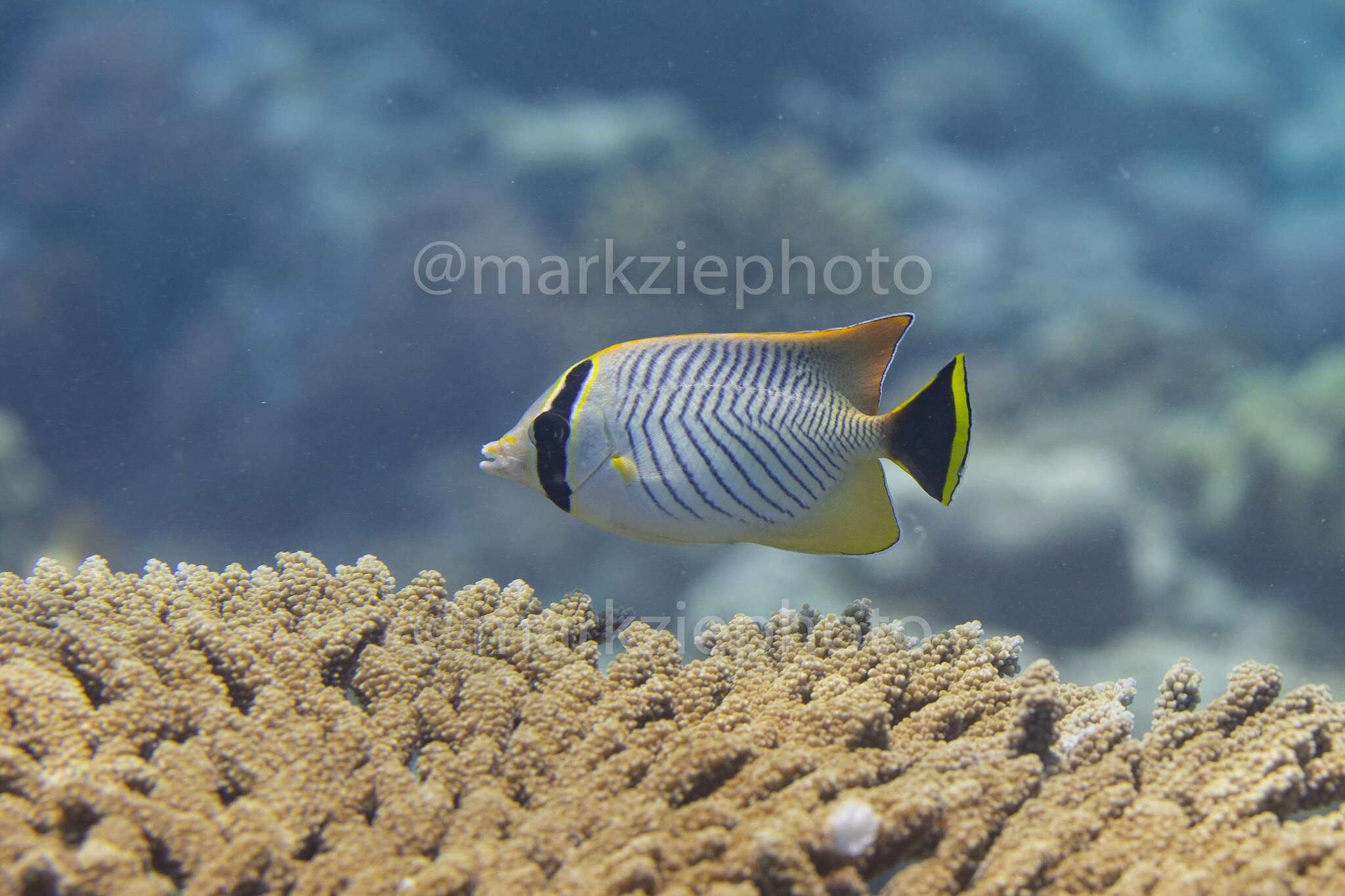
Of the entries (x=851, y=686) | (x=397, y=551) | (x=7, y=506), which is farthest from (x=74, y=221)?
(x=851, y=686)

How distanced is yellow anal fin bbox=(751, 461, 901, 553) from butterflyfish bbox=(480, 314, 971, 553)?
0.8 inches

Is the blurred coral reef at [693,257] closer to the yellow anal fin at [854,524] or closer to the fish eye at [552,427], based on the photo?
the yellow anal fin at [854,524]

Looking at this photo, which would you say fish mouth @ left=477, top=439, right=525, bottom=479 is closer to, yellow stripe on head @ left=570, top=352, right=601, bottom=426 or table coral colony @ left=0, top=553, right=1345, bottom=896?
yellow stripe on head @ left=570, top=352, right=601, bottom=426

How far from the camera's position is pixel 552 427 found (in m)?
1.77

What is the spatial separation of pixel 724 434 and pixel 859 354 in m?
0.39

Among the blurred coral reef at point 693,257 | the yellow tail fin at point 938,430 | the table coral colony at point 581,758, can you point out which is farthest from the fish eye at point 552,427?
the blurred coral reef at point 693,257

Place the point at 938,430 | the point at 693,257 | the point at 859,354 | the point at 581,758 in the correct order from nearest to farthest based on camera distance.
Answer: the point at 581,758, the point at 938,430, the point at 859,354, the point at 693,257

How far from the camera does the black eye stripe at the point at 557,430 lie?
5.82 ft

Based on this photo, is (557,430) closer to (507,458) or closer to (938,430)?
(507,458)

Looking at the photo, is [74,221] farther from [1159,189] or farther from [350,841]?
[1159,189]

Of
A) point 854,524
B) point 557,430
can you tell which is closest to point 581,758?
point 557,430

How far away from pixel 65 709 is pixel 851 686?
1417 mm

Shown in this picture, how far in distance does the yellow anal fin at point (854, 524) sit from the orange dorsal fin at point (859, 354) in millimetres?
172

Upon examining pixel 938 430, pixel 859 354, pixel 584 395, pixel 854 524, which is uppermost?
pixel 859 354
